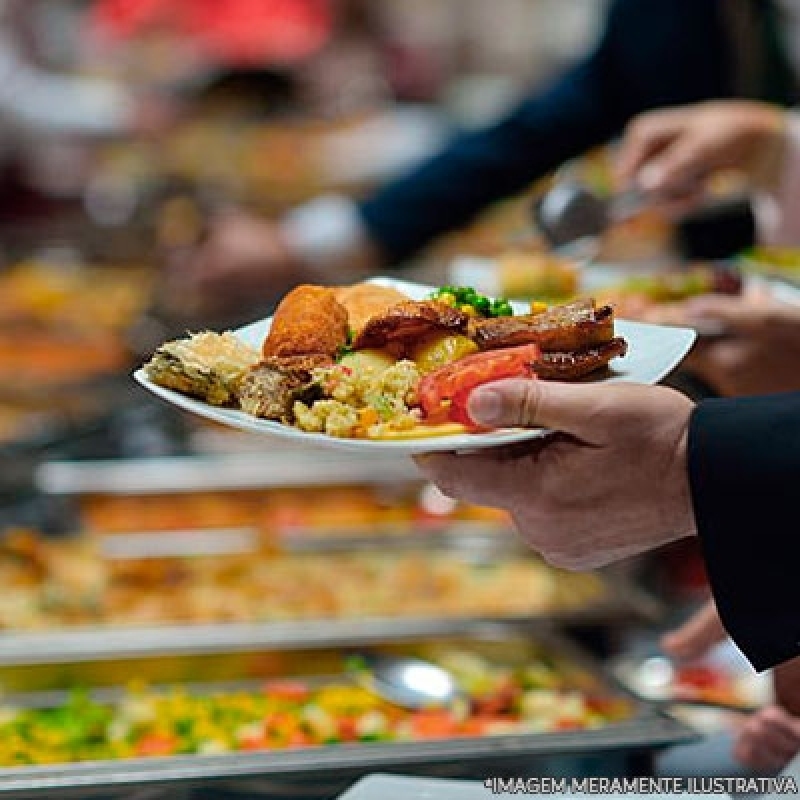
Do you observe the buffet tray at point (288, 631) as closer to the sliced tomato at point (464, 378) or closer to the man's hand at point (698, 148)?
the man's hand at point (698, 148)

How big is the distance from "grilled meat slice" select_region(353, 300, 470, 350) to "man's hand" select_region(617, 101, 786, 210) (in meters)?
1.33

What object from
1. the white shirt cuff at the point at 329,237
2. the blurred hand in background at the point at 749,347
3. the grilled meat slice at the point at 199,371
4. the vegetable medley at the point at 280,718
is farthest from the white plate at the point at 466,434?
the white shirt cuff at the point at 329,237

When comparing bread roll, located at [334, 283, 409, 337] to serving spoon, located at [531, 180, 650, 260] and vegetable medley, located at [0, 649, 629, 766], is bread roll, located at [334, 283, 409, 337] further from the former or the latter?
serving spoon, located at [531, 180, 650, 260]

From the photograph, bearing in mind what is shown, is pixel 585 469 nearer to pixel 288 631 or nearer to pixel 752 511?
pixel 752 511

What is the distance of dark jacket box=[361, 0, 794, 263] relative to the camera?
372 centimetres

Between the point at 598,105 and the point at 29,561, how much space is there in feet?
6.36

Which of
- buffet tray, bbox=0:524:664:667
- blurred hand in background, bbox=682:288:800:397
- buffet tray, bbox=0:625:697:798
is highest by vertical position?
blurred hand in background, bbox=682:288:800:397

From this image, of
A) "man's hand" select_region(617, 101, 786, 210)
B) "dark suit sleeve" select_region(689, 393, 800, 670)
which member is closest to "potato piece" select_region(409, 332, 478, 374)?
"dark suit sleeve" select_region(689, 393, 800, 670)

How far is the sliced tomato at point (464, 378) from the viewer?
141 centimetres

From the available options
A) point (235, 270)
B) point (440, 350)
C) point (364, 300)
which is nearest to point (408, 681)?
point (364, 300)

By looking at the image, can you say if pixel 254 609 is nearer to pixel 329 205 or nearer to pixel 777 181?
pixel 777 181

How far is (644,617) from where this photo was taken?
2.51 m

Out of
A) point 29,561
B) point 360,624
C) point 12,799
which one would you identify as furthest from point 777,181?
point 12,799

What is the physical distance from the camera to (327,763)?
6.13 ft
